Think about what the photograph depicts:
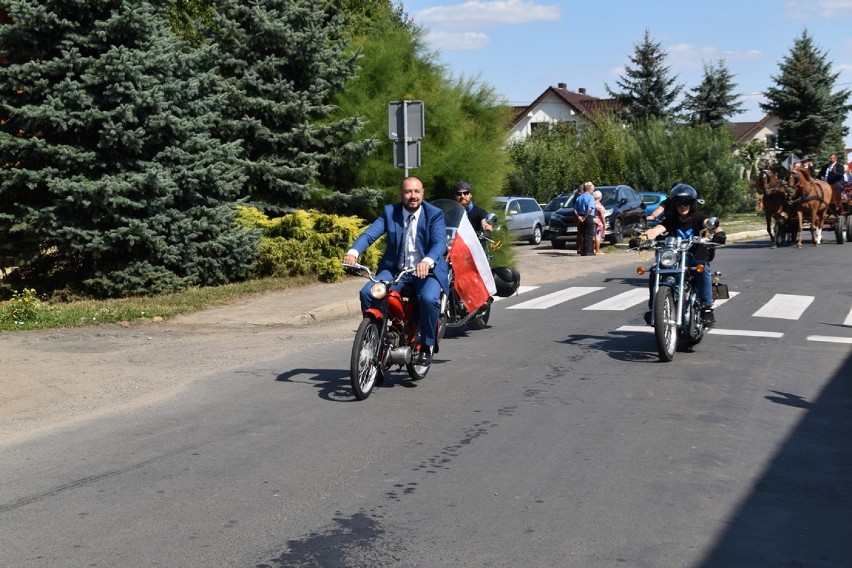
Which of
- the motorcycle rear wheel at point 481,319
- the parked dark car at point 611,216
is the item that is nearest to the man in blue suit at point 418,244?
the motorcycle rear wheel at point 481,319

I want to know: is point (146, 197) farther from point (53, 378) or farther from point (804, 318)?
point (804, 318)

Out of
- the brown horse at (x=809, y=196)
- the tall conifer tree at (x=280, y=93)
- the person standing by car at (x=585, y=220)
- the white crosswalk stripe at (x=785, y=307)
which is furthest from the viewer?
the brown horse at (x=809, y=196)

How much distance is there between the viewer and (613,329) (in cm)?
1358

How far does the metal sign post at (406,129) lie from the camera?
668 inches

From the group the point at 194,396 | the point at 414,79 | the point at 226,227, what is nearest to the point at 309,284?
the point at 226,227

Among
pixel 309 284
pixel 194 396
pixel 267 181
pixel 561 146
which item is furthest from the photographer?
pixel 561 146

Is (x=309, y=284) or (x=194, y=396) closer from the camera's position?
(x=194, y=396)

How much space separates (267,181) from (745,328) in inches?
399

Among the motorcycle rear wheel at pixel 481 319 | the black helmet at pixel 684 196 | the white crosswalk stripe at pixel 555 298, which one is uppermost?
the black helmet at pixel 684 196

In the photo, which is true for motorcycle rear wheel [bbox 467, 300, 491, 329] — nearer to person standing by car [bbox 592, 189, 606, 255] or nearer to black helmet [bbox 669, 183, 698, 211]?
black helmet [bbox 669, 183, 698, 211]

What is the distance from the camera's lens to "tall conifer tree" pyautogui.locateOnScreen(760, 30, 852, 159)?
57.4 m

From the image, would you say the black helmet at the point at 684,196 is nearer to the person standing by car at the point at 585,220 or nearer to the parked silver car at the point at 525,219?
the person standing by car at the point at 585,220

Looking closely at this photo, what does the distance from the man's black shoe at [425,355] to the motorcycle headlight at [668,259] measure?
9.43 feet

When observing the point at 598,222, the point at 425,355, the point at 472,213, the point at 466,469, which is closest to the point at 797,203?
the point at 598,222
